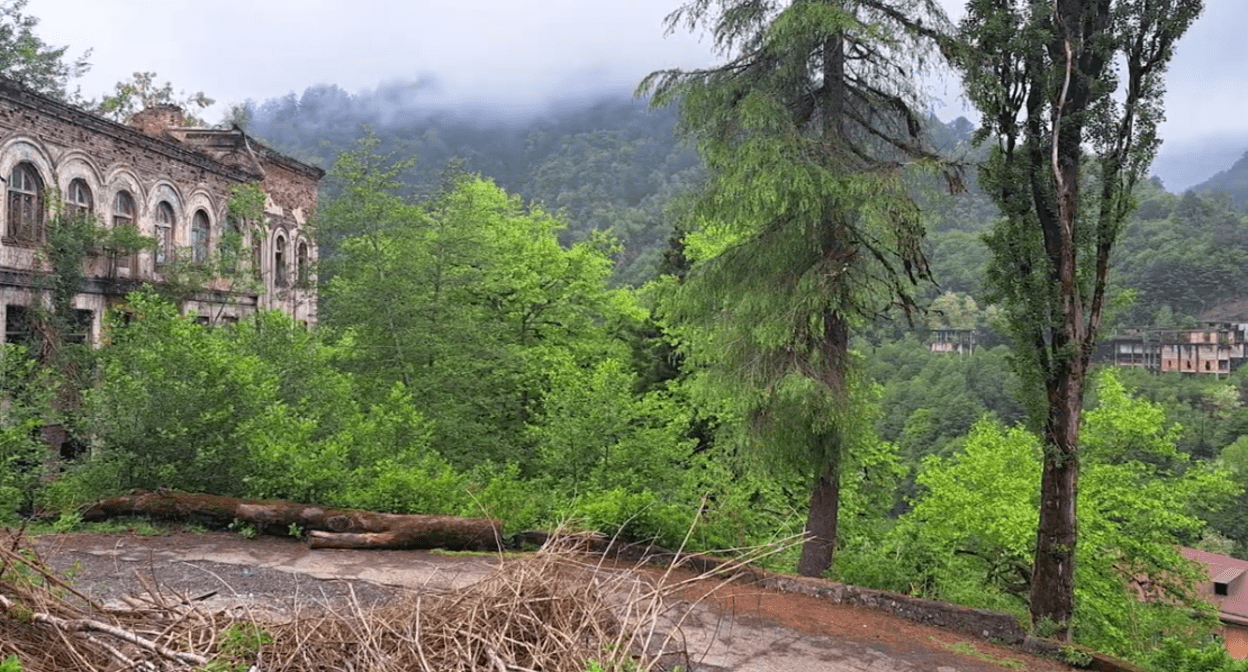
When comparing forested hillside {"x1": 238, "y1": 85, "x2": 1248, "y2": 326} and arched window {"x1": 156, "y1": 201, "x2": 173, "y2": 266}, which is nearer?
arched window {"x1": 156, "y1": 201, "x2": 173, "y2": 266}

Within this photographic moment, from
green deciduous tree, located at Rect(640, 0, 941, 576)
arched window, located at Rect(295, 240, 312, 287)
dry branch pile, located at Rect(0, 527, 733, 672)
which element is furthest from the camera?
arched window, located at Rect(295, 240, 312, 287)

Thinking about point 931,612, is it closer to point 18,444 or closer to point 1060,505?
point 1060,505

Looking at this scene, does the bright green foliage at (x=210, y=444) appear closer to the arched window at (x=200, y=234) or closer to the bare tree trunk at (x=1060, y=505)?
the bare tree trunk at (x=1060, y=505)

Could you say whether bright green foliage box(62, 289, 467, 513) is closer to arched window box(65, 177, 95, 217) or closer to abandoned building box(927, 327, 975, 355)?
arched window box(65, 177, 95, 217)

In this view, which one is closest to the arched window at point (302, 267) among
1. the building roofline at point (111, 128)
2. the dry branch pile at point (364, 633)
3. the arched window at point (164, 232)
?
the building roofline at point (111, 128)

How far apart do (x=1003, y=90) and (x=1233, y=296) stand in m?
95.1

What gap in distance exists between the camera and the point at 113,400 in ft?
34.8

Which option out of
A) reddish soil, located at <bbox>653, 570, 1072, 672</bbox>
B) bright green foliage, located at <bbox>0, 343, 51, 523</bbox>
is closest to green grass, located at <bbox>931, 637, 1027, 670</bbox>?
reddish soil, located at <bbox>653, 570, 1072, 672</bbox>

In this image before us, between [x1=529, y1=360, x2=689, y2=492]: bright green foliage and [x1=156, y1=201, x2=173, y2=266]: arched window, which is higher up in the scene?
[x1=156, y1=201, x2=173, y2=266]: arched window

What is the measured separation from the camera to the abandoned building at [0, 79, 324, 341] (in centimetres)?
1622

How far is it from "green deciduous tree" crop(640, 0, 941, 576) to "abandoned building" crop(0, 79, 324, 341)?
12.5 m

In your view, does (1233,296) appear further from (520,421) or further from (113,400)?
(113,400)

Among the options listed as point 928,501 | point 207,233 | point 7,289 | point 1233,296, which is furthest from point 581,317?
point 1233,296

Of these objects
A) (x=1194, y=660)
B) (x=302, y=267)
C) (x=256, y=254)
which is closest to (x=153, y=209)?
(x=256, y=254)
